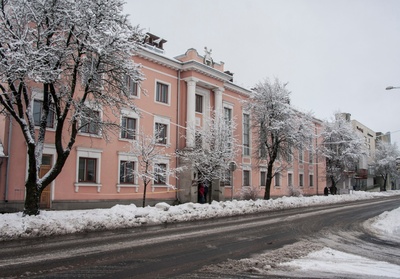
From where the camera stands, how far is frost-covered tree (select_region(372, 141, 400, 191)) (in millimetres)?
70312

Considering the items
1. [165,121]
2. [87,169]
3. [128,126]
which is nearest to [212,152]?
[165,121]

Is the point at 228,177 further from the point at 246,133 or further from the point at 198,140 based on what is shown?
Answer: the point at 246,133

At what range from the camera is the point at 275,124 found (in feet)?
91.8

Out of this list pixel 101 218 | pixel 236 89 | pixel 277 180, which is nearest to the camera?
pixel 101 218

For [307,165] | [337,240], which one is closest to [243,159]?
[307,165]

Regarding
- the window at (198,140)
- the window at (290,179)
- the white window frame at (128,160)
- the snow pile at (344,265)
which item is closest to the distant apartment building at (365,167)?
the window at (290,179)

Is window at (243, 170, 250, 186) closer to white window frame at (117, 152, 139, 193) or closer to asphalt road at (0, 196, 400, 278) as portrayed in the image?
white window frame at (117, 152, 139, 193)

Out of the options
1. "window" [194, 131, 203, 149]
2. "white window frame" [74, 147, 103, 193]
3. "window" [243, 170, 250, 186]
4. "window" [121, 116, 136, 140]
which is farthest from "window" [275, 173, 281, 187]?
"white window frame" [74, 147, 103, 193]

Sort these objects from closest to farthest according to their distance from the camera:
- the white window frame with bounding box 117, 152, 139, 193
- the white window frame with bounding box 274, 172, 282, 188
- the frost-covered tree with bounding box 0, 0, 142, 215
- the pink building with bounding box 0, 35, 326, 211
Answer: the frost-covered tree with bounding box 0, 0, 142, 215
the pink building with bounding box 0, 35, 326, 211
the white window frame with bounding box 117, 152, 139, 193
the white window frame with bounding box 274, 172, 282, 188

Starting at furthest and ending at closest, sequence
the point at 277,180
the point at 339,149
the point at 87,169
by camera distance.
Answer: the point at 339,149 → the point at 277,180 → the point at 87,169

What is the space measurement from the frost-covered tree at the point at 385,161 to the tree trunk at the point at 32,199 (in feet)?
230

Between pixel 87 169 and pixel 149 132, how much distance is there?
18.4ft

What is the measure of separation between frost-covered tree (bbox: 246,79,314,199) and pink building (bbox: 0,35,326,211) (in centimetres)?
342

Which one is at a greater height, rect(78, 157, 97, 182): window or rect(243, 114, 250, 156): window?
rect(243, 114, 250, 156): window
